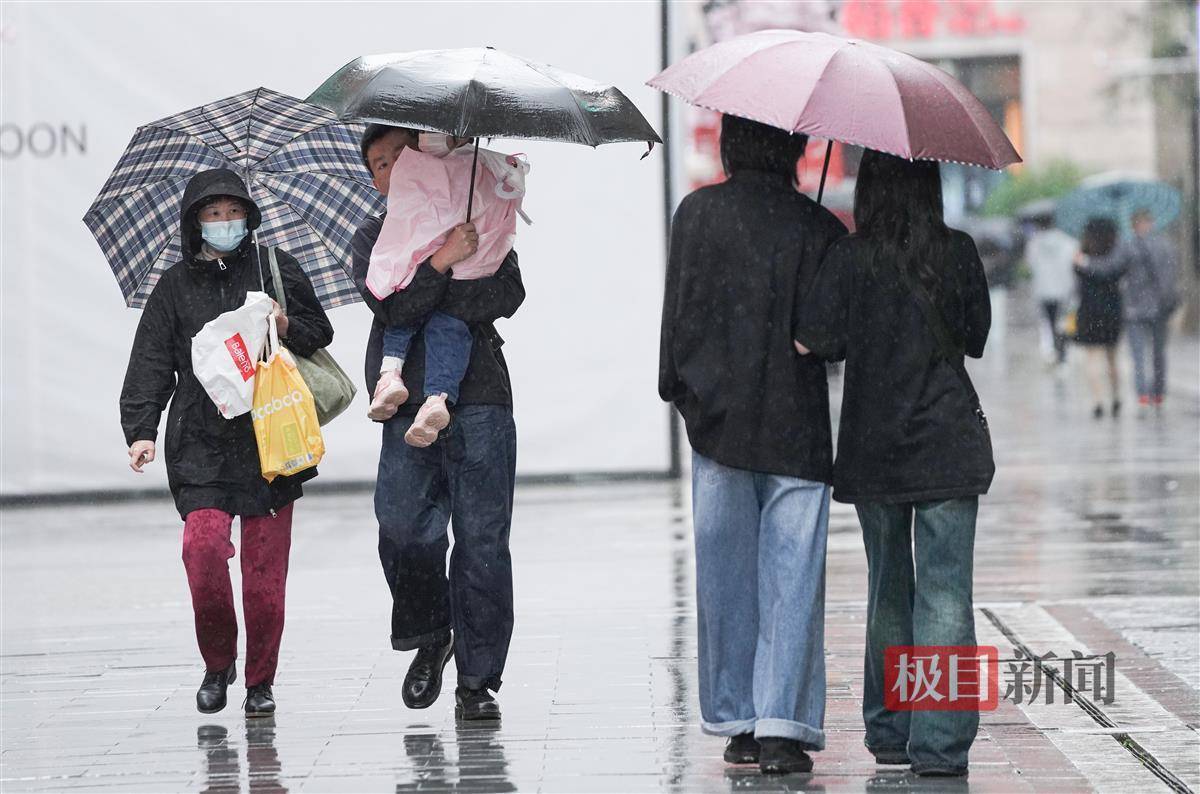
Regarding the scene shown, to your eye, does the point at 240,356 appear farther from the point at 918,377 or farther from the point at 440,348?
the point at 918,377

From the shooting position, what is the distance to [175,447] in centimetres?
623

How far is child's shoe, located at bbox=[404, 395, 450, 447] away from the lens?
19.2 feet

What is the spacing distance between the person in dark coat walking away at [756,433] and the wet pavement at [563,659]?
253 millimetres

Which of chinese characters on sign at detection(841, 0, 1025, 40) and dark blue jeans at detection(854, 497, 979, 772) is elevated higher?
chinese characters on sign at detection(841, 0, 1025, 40)

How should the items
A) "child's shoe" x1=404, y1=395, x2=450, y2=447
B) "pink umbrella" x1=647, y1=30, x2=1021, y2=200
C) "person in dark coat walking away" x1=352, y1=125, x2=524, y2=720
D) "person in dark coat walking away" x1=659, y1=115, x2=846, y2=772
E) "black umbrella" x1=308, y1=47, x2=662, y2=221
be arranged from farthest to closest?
"person in dark coat walking away" x1=352, y1=125, x2=524, y2=720, "child's shoe" x1=404, y1=395, x2=450, y2=447, "black umbrella" x1=308, y1=47, x2=662, y2=221, "person in dark coat walking away" x1=659, y1=115, x2=846, y2=772, "pink umbrella" x1=647, y1=30, x2=1021, y2=200

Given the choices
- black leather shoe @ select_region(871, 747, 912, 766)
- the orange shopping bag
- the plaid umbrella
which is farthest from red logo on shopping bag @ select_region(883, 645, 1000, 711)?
the plaid umbrella

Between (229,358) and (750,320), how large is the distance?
178 cm

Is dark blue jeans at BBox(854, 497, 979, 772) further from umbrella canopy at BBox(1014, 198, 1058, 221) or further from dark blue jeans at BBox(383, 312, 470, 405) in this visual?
umbrella canopy at BBox(1014, 198, 1058, 221)

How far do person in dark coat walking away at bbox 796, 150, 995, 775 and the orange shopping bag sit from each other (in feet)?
5.79

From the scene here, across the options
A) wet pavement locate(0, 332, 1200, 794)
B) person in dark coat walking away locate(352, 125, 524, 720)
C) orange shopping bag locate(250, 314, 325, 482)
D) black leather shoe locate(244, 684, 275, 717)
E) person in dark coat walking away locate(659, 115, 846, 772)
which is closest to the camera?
person in dark coat walking away locate(659, 115, 846, 772)

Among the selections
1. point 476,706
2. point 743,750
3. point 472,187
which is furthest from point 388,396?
point 743,750

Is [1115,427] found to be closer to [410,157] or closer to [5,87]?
[5,87]

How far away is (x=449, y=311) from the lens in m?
6.01

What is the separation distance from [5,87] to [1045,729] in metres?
9.46
